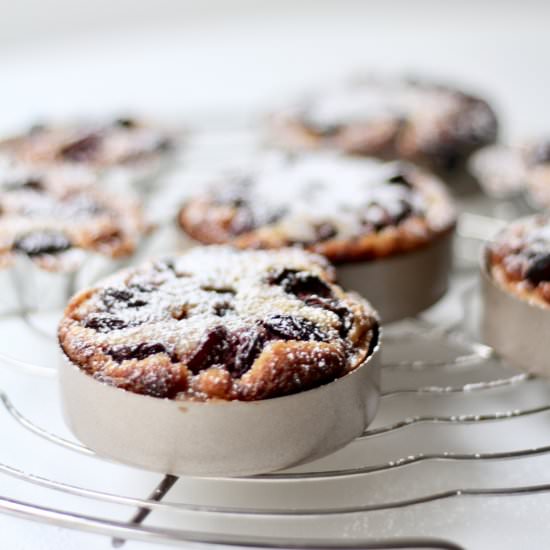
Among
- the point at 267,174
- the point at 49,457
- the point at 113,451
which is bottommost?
the point at 49,457

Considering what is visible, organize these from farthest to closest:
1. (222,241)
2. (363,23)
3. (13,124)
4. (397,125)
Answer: (363,23)
(13,124)
(397,125)
(222,241)

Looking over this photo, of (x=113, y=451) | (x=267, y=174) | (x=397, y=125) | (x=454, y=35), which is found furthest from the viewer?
(x=454, y=35)

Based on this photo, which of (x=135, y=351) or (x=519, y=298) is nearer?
(x=135, y=351)

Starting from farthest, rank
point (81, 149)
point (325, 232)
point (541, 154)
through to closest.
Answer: point (81, 149) → point (541, 154) → point (325, 232)

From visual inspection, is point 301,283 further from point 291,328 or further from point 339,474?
point 339,474

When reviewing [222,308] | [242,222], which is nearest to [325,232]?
[242,222]

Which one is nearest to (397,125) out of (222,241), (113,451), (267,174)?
(267,174)

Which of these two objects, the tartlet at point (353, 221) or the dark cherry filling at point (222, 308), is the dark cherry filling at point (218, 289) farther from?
the tartlet at point (353, 221)

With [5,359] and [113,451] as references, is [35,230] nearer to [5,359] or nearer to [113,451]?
[5,359]
